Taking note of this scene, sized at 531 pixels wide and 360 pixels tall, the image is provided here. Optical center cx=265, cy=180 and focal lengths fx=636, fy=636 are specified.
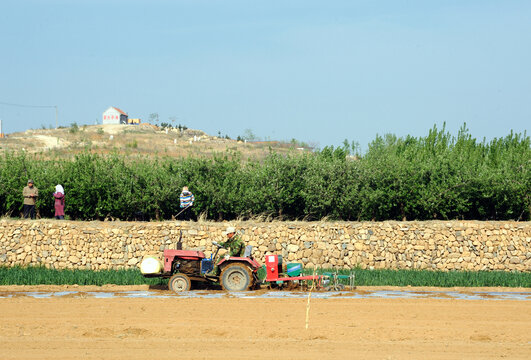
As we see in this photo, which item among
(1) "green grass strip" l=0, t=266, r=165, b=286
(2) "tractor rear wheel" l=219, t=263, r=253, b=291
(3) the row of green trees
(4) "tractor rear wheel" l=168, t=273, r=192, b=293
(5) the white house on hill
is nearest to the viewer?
(2) "tractor rear wheel" l=219, t=263, r=253, b=291

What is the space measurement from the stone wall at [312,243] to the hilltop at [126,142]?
2817 cm

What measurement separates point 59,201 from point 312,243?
10171 mm

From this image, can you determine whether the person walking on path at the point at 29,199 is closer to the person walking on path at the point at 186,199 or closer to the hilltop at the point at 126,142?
the person walking on path at the point at 186,199

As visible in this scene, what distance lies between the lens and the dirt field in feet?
34.1

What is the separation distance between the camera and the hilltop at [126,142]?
56.0 meters

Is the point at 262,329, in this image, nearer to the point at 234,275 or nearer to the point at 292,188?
the point at 234,275

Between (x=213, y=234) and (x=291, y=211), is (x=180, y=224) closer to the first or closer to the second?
(x=213, y=234)

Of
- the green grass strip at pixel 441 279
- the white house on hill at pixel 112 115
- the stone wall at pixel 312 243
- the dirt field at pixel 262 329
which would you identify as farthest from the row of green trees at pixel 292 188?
the white house on hill at pixel 112 115

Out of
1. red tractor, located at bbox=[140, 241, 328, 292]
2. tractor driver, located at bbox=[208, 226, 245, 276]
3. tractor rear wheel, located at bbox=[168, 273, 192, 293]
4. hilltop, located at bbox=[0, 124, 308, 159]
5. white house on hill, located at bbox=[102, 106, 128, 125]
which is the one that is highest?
white house on hill, located at bbox=[102, 106, 128, 125]

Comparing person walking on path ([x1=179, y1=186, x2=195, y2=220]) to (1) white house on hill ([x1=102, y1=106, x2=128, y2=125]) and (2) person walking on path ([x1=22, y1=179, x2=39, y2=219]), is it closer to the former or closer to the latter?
(2) person walking on path ([x1=22, y1=179, x2=39, y2=219])

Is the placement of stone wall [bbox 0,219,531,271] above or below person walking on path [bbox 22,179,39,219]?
below

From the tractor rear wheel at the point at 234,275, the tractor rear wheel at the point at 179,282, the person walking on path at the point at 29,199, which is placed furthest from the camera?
the person walking on path at the point at 29,199

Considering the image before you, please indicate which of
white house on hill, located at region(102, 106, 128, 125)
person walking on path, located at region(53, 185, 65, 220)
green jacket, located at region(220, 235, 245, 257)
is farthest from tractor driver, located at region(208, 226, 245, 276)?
white house on hill, located at region(102, 106, 128, 125)

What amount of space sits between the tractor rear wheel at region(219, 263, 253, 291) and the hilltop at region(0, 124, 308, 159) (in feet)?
115
